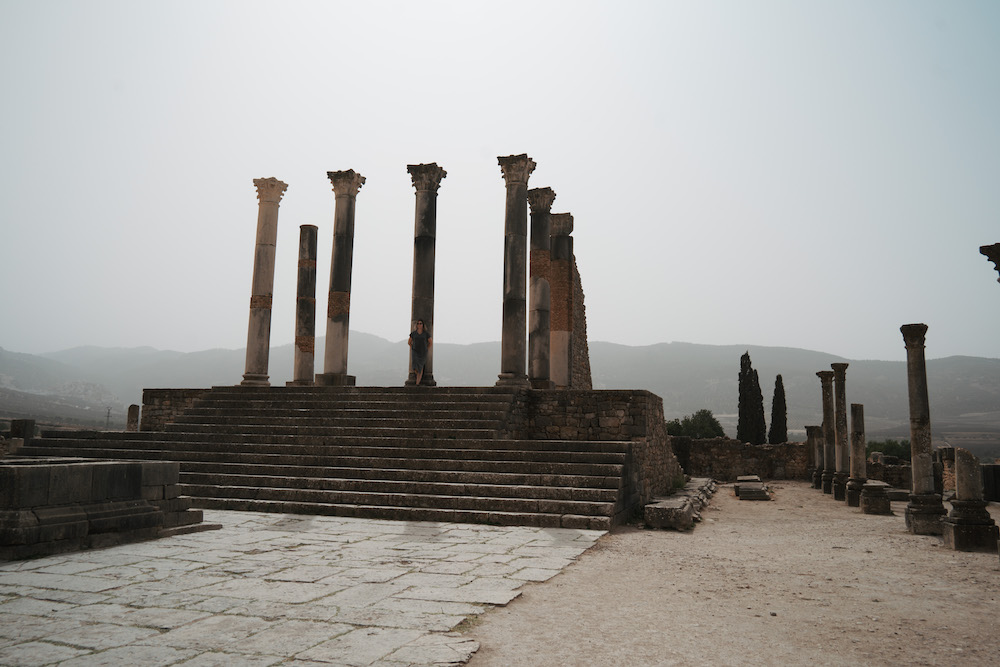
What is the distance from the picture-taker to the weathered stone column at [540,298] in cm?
1772

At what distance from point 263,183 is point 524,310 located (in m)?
8.84

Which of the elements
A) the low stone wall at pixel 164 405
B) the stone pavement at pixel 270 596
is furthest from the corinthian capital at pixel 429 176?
the stone pavement at pixel 270 596

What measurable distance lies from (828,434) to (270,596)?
1847 centimetres

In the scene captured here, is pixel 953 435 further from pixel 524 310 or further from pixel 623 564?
pixel 623 564

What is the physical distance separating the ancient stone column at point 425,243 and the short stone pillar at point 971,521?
11110mm

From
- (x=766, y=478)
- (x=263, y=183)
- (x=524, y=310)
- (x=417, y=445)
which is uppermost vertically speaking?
(x=263, y=183)

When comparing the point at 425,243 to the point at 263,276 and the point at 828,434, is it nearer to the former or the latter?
the point at 263,276

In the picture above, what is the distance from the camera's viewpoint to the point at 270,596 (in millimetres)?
5387

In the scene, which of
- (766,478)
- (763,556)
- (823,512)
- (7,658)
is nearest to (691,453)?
(766,478)

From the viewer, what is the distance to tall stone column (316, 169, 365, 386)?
18781mm

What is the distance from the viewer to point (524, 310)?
1670cm

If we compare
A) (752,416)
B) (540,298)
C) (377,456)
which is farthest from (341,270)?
(752,416)

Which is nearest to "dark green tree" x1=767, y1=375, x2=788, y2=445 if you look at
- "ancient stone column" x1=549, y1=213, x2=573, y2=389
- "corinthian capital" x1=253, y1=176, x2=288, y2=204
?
"ancient stone column" x1=549, y1=213, x2=573, y2=389

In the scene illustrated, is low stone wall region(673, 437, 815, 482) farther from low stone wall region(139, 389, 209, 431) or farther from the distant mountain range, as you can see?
the distant mountain range
